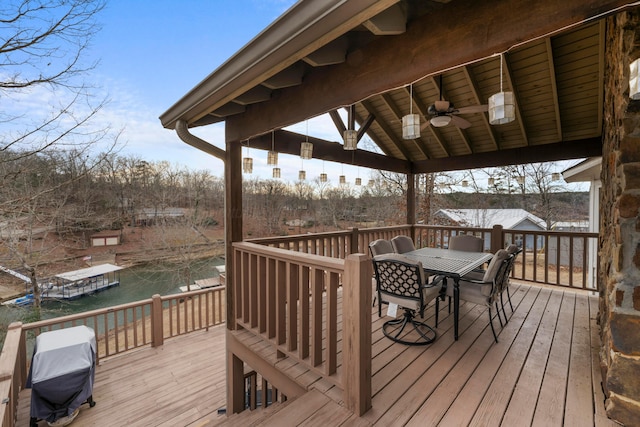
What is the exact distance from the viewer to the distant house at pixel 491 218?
13405 millimetres

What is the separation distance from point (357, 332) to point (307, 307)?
58 centimetres

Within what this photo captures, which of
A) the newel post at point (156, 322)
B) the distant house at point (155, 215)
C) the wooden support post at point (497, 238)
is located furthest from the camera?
the distant house at point (155, 215)

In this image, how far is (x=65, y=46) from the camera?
13.5 feet

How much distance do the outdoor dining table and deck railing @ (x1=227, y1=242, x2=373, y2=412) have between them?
4.30 feet

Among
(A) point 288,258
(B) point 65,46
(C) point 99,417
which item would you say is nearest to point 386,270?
(A) point 288,258

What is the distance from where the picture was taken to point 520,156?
531cm

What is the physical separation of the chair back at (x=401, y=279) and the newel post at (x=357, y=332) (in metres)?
0.95

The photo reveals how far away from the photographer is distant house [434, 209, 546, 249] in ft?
44.0

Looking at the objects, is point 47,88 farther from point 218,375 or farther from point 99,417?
point 218,375

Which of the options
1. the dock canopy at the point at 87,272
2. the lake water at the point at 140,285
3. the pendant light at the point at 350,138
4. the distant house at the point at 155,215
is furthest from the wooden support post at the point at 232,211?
the distant house at the point at 155,215

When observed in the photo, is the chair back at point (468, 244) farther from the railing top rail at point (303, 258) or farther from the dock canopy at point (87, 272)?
the dock canopy at point (87, 272)

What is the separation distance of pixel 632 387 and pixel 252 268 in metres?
3.07

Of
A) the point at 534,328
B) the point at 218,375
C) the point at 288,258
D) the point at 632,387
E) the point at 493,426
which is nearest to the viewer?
the point at 632,387

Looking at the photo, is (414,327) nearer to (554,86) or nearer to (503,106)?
(503,106)
